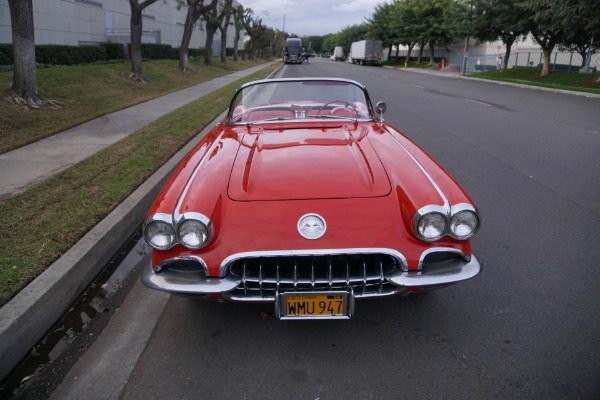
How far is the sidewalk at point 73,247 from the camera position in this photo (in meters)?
2.62

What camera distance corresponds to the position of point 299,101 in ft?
14.7

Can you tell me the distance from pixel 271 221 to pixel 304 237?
21 centimetres

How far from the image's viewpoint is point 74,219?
13.2 feet

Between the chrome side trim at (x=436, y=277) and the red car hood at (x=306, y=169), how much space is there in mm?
507

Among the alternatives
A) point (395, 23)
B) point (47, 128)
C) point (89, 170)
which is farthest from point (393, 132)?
point (395, 23)

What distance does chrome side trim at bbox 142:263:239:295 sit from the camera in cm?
242

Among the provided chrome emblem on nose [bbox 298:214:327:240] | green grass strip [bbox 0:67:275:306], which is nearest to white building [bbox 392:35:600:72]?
green grass strip [bbox 0:67:275:306]

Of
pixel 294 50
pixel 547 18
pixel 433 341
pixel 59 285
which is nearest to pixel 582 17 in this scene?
pixel 547 18

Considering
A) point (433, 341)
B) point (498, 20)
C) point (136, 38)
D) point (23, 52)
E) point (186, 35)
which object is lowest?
point (433, 341)

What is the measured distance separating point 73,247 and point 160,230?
1414 mm

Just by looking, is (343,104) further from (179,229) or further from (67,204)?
(67,204)

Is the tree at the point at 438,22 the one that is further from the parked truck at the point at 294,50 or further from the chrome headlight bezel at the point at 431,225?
the chrome headlight bezel at the point at 431,225

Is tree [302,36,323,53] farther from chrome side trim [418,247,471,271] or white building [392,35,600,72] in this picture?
chrome side trim [418,247,471,271]

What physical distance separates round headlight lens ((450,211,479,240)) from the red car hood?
0.42 meters
